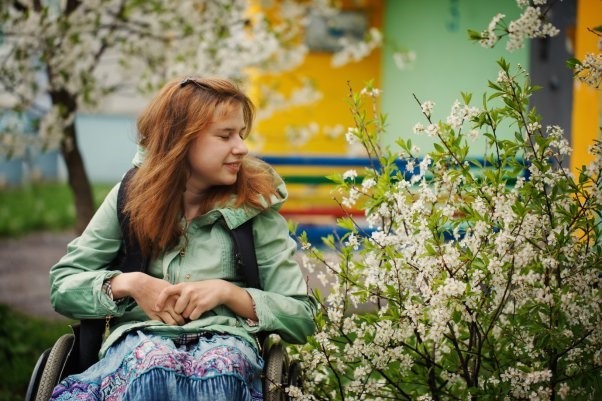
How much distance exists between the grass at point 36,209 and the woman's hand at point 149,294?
9.43m

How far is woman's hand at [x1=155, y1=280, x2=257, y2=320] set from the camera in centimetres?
279

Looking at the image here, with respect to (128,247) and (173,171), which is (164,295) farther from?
(173,171)

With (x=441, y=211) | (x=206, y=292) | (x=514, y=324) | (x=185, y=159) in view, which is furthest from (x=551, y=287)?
(x=185, y=159)

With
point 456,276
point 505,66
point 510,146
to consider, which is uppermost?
point 505,66

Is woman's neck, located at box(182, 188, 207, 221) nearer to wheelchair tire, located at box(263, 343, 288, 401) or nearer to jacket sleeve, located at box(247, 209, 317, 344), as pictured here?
jacket sleeve, located at box(247, 209, 317, 344)

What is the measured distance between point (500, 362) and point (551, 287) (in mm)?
383

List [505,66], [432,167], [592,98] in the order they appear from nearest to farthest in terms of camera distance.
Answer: [505,66], [432,167], [592,98]

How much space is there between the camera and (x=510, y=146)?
9.43 ft

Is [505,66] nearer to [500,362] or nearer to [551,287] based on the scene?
[551,287]

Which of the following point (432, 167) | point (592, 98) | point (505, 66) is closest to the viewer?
point (505, 66)

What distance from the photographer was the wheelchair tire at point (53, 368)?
2703 mm

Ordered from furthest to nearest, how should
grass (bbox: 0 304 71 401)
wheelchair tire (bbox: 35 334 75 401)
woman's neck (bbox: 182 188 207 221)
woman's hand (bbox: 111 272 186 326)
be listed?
grass (bbox: 0 304 71 401)
woman's neck (bbox: 182 188 207 221)
woman's hand (bbox: 111 272 186 326)
wheelchair tire (bbox: 35 334 75 401)

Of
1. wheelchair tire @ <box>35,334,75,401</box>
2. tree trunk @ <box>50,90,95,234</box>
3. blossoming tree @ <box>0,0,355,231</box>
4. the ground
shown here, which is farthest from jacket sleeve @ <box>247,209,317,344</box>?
the ground

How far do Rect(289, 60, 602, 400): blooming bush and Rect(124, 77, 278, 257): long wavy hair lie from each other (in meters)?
0.31
